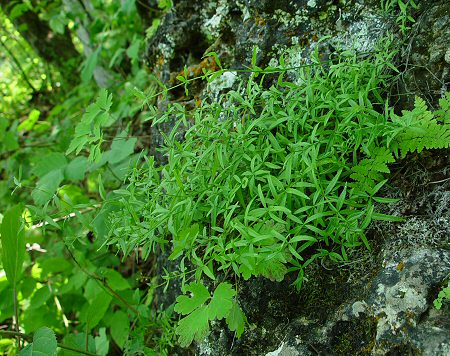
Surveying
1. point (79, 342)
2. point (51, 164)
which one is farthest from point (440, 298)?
point (51, 164)

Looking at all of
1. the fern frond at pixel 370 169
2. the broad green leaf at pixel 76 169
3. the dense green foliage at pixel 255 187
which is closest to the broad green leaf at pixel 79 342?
the dense green foliage at pixel 255 187

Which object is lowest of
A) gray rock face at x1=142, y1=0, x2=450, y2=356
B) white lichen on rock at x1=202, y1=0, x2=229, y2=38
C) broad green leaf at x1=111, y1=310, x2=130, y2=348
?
broad green leaf at x1=111, y1=310, x2=130, y2=348

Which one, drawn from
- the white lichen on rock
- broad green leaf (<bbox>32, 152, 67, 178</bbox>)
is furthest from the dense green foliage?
broad green leaf (<bbox>32, 152, 67, 178</bbox>)

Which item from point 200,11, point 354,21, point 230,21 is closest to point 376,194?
point 354,21

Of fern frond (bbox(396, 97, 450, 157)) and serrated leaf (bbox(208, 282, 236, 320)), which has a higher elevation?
fern frond (bbox(396, 97, 450, 157))

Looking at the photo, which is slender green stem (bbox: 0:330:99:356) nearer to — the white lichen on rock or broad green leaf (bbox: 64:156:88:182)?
broad green leaf (bbox: 64:156:88:182)

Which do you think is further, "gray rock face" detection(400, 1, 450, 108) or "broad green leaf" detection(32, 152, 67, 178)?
"broad green leaf" detection(32, 152, 67, 178)

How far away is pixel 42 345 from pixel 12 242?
59 centimetres

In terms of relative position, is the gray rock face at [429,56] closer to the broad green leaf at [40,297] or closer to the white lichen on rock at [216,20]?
the white lichen on rock at [216,20]

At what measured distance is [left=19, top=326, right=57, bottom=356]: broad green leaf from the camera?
7.14 feet

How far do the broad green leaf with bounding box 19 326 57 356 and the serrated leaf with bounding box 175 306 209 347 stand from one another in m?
0.68

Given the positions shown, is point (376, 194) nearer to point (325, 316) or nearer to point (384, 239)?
point (384, 239)

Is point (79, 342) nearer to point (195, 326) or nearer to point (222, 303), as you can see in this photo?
point (195, 326)

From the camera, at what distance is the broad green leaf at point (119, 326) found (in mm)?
3118
